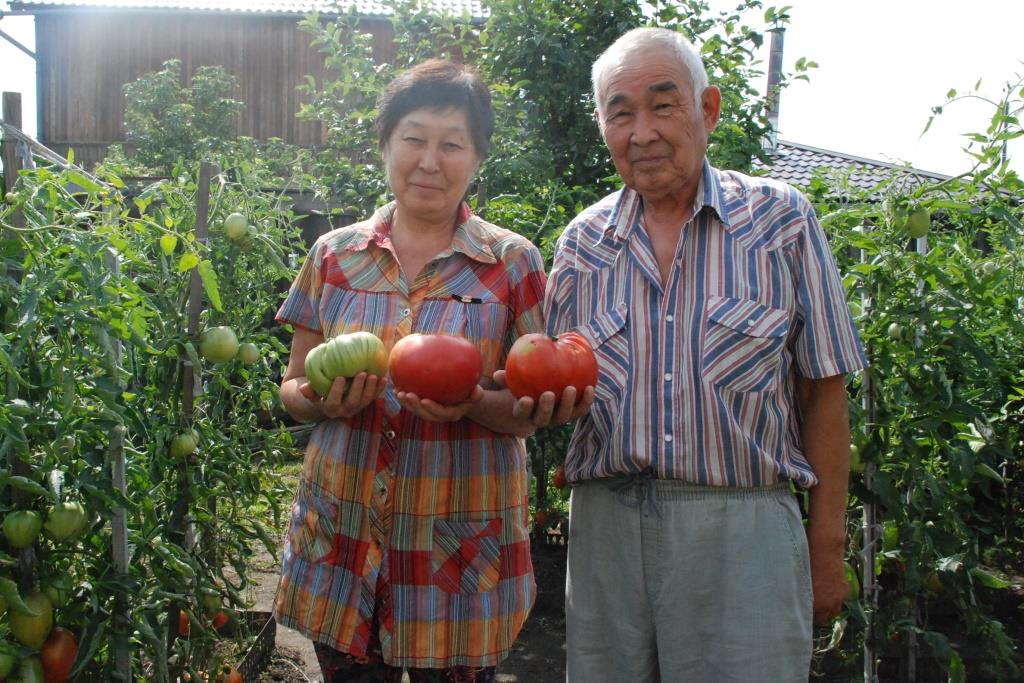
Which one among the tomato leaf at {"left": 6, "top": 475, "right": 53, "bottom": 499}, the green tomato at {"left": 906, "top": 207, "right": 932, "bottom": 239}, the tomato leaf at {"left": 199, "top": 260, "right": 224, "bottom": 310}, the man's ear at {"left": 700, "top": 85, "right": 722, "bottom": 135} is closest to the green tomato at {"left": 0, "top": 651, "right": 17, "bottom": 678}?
the tomato leaf at {"left": 6, "top": 475, "right": 53, "bottom": 499}

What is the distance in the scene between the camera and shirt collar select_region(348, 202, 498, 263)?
72.8 inches

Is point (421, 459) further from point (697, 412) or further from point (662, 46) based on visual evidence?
point (662, 46)

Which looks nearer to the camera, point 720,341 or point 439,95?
point 720,341

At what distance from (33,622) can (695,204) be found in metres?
1.62

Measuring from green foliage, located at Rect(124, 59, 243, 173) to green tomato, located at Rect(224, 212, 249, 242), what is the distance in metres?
9.93

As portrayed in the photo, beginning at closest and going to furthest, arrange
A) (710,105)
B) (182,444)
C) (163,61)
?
(710,105) → (182,444) → (163,61)

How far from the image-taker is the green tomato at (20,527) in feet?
5.87

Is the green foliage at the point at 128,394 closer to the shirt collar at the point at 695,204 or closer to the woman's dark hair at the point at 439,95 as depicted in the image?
the woman's dark hair at the point at 439,95

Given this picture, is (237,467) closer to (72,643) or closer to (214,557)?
(214,557)

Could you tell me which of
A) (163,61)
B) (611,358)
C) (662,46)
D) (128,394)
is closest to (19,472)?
(128,394)

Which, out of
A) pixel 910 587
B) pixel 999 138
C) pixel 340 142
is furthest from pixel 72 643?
Answer: pixel 340 142

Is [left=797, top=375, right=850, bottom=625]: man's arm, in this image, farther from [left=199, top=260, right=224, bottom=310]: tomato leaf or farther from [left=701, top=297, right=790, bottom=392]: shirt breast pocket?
[left=199, top=260, right=224, bottom=310]: tomato leaf

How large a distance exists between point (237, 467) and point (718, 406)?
1659 millimetres

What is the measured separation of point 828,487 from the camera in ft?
5.49
